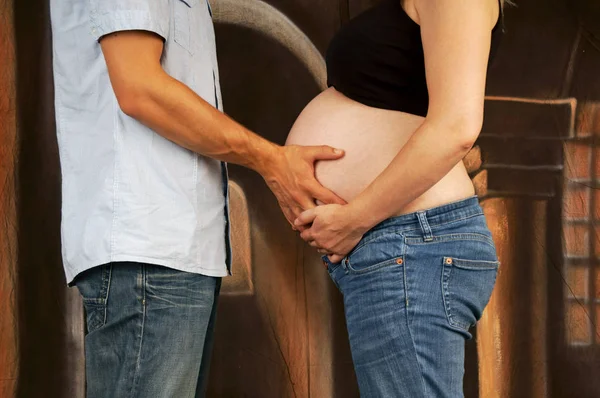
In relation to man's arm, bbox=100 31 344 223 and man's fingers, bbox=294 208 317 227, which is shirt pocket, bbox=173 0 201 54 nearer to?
man's arm, bbox=100 31 344 223

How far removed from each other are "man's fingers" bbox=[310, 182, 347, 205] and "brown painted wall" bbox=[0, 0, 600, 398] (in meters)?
1.21

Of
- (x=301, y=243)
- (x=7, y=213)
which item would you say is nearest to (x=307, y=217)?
(x=301, y=243)

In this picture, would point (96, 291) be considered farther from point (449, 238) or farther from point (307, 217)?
point (449, 238)

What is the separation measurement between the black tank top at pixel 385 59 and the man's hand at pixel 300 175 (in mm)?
121

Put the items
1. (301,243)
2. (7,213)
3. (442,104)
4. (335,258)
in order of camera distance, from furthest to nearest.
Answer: (301,243) < (7,213) < (335,258) < (442,104)

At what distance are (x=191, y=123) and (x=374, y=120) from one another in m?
0.31

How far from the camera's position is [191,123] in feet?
3.54

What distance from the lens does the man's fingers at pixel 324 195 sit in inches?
45.1

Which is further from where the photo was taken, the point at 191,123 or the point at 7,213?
the point at 7,213

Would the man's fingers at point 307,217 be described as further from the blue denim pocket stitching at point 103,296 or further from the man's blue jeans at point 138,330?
the blue denim pocket stitching at point 103,296

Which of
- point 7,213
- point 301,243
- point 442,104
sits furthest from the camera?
point 301,243

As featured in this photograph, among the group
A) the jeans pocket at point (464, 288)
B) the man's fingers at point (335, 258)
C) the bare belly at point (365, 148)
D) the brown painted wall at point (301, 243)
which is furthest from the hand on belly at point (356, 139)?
the brown painted wall at point (301, 243)

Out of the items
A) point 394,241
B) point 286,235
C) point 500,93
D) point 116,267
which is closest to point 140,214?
point 116,267

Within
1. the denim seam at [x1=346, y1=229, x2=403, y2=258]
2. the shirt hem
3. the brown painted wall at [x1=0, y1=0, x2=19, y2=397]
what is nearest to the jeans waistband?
the denim seam at [x1=346, y1=229, x2=403, y2=258]
